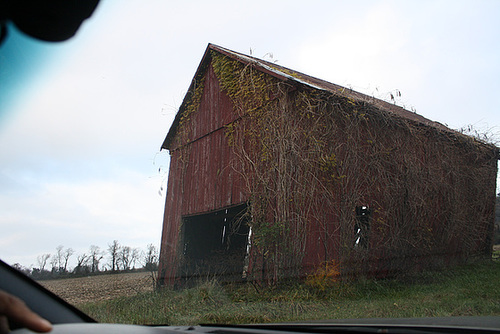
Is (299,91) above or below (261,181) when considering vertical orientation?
above

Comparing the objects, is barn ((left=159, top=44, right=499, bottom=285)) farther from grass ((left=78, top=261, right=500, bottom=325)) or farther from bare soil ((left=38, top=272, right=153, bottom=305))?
bare soil ((left=38, top=272, right=153, bottom=305))

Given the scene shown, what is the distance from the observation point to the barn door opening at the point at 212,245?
9969 mm

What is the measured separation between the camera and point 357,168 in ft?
27.6

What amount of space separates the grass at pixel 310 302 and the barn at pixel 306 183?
1.79ft

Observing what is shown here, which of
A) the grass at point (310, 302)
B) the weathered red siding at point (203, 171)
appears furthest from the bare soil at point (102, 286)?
the weathered red siding at point (203, 171)

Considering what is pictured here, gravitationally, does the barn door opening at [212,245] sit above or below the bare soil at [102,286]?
above

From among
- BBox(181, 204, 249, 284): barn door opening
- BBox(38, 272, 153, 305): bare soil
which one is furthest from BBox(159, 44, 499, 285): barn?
BBox(38, 272, 153, 305): bare soil

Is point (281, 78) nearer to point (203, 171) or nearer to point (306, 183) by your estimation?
point (306, 183)

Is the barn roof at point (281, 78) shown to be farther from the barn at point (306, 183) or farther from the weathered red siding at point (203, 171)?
the weathered red siding at point (203, 171)

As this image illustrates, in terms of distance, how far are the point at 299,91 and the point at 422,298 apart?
476 cm

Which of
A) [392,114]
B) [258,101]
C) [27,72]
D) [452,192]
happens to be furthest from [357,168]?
[27,72]

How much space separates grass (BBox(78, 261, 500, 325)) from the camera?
5.16m

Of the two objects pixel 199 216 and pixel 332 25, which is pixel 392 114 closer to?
pixel 332 25

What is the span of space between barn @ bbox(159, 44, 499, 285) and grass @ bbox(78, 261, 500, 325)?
0.55 meters
